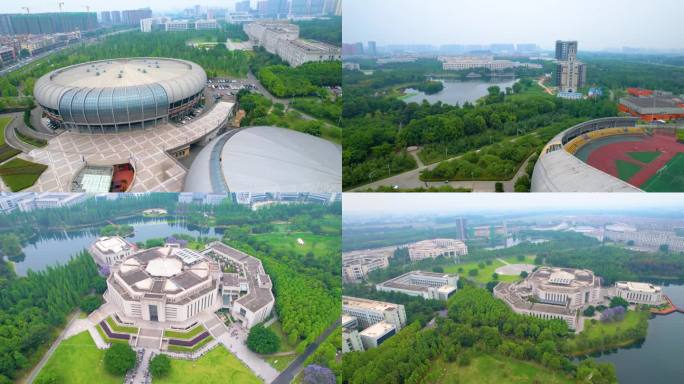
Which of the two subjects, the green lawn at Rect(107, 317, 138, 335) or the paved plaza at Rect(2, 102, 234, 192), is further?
the paved plaza at Rect(2, 102, 234, 192)

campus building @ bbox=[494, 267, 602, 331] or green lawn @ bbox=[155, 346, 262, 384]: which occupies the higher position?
campus building @ bbox=[494, 267, 602, 331]

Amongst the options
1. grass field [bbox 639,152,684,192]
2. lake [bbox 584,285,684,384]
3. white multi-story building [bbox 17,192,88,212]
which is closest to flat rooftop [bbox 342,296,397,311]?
lake [bbox 584,285,684,384]

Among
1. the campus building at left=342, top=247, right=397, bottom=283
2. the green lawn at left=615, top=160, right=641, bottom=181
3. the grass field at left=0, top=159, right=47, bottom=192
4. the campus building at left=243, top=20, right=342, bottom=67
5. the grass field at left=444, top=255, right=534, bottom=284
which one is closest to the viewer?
the grass field at left=444, top=255, right=534, bottom=284

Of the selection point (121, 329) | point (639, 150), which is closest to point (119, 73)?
point (121, 329)

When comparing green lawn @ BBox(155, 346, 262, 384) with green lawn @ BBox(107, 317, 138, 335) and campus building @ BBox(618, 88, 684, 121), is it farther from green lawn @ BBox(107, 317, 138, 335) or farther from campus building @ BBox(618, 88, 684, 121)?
campus building @ BBox(618, 88, 684, 121)

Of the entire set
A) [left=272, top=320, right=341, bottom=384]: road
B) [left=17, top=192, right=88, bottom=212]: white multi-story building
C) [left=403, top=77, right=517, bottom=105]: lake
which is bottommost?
[left=272, top=320, right=341, bottom=384]: road

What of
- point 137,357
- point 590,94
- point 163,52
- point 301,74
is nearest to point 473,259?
point 137,357

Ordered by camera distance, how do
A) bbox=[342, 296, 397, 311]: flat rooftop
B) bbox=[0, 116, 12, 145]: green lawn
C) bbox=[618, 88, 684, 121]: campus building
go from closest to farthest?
bbox=[342, 296, 397, 311]: flat rooftop → bbox=[618, 88, 684, 121]: campus building → bbox=[0, 116, 12, 145]: green lawn

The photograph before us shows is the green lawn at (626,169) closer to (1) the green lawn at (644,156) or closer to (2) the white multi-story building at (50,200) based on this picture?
(1) the green lawn at (644,156)
